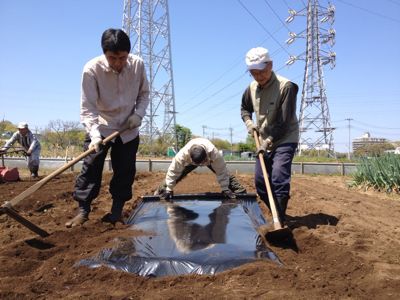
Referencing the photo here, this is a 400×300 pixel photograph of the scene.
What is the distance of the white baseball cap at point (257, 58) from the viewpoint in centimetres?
369

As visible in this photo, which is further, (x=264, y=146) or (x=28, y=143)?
(x=28, y=143)

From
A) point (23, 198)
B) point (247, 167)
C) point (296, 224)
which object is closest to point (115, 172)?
point (23, 198)

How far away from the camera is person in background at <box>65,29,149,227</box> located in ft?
11.9

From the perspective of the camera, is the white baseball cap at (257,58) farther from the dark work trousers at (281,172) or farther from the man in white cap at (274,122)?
the dark work trousers at (281,172)

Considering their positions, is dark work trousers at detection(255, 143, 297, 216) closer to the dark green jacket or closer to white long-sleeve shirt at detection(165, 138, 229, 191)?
the dark green jacket

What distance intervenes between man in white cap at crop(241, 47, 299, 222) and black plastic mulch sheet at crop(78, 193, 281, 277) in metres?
0.35

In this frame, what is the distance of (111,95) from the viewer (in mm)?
3756

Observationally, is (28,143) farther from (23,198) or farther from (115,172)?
(23,198)

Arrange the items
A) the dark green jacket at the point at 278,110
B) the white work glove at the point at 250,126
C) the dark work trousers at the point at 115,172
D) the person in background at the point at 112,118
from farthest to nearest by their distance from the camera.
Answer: the white work glove at the point at 250,126 → the dark green jacket at the point at 278,110 → the dark work trousers at the point at 115,172 → the person in background at the point at 112,118

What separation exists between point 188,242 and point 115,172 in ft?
4.75

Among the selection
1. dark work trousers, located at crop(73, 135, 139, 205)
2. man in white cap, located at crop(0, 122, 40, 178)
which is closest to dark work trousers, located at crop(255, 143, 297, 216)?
dark work trousers, located at crop(73, 135, 139, 205)

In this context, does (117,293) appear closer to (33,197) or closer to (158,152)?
(33,197)

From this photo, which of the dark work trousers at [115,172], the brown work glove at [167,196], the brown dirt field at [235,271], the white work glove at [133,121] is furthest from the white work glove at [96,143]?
the brown work glove at [167,196]

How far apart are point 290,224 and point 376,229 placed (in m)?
0.84
